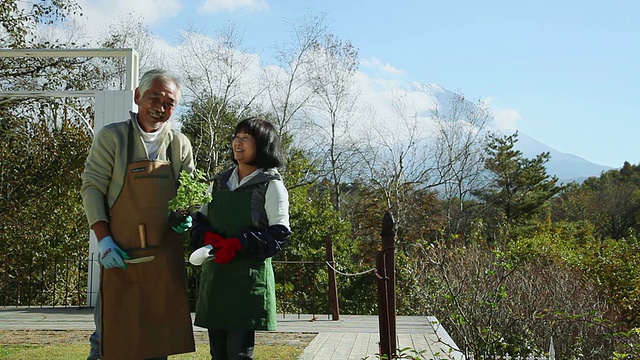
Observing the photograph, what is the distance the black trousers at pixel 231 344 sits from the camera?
10.2 ft

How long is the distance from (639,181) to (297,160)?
2370cm

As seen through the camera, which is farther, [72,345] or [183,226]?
[72,345]

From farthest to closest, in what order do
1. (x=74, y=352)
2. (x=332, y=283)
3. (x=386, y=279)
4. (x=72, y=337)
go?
(x=332, y=283), (x=72, y=337), (x=74, y=352), (x=386, y=279)

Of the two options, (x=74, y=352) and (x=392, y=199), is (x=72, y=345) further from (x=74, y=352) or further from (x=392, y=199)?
(x=392, y=199)

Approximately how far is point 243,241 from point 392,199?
2294cm

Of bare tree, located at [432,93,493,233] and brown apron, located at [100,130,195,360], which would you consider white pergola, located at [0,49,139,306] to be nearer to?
brown apron, located at [100,130,195,360]

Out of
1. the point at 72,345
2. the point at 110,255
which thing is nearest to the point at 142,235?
the point at 110,255

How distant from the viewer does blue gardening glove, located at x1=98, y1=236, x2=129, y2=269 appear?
9.63 feet

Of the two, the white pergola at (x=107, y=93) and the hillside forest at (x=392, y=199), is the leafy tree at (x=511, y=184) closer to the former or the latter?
the hillside forest at (x=392, y=199)

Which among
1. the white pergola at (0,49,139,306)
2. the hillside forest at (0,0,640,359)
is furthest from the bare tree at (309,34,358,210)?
the white pergola at (0,49,139,306)

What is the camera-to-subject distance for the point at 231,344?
3.14 metres

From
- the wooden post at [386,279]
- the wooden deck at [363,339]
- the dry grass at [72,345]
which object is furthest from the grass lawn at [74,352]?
the wooden post at [386,279]

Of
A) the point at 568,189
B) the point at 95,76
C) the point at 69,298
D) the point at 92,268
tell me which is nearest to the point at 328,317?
the point at 92,268

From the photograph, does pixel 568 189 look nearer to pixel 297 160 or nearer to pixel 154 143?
pixel 297 160
